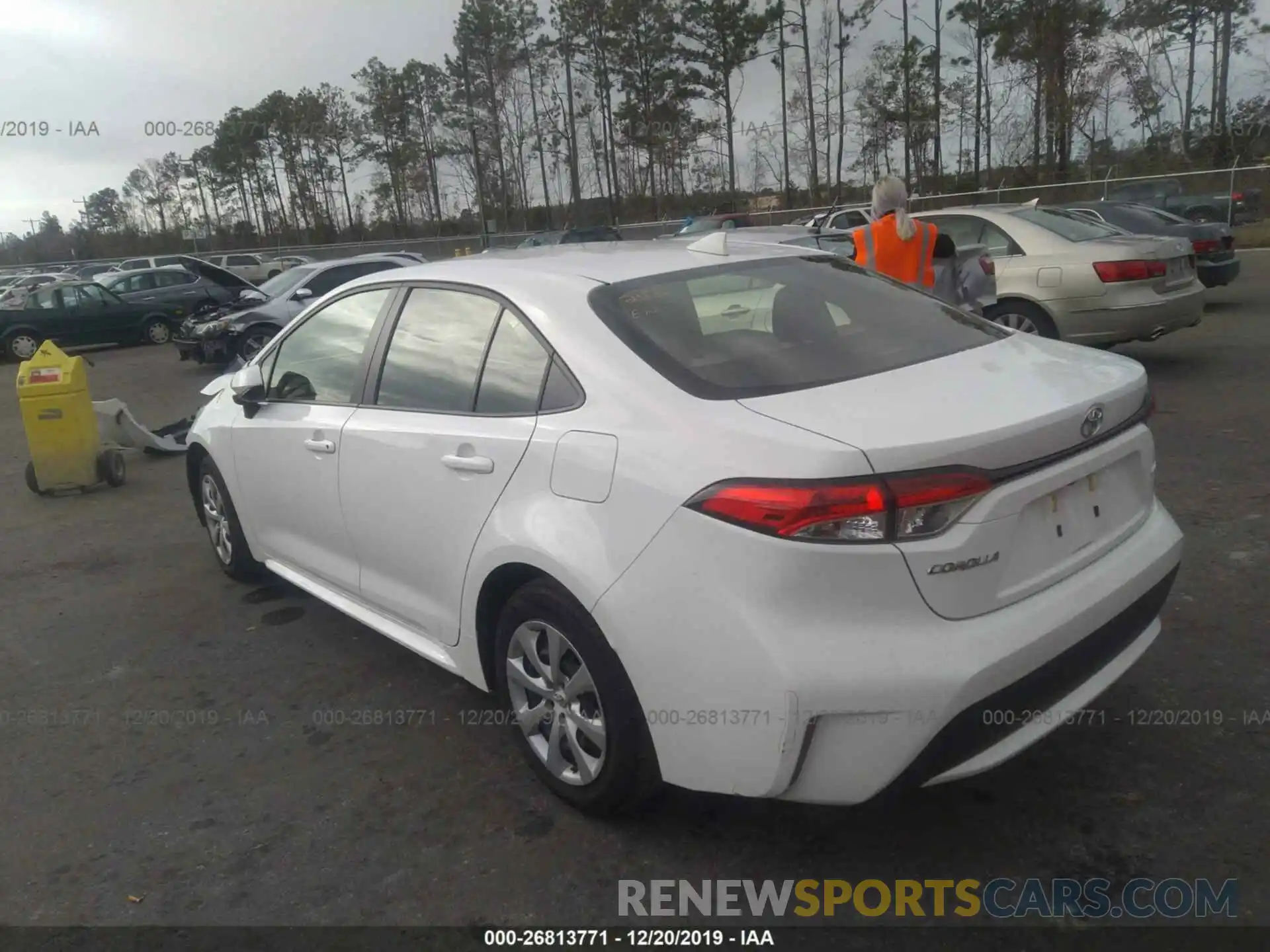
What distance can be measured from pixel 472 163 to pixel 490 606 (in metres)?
52.7

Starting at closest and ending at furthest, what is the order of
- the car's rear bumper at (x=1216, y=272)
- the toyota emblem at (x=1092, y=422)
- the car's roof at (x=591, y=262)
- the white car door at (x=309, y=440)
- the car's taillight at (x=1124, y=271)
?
the toyota emblem at (x=1092, y=422) → the car's roof at (x=591, y=262) → the white car door at (x=309, y=440) → the car's taillight at (x=1124, y=271) → the car's rear bumper at (x=1216, y=272)

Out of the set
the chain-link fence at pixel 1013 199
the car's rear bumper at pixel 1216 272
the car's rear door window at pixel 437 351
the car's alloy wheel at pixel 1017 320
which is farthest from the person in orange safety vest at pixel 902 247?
the car's rear bumper at pixel 1216 272

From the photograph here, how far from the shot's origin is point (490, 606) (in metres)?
3.15

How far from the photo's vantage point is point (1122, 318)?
812 centimetres

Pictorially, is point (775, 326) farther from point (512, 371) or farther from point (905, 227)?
point (905, 227)

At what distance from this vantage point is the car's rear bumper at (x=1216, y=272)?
12461 millimetres

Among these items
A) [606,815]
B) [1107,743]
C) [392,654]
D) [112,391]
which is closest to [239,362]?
[112,391]

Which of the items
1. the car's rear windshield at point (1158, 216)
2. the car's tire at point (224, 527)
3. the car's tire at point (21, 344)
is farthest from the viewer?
the car's tire at point (21, 344)

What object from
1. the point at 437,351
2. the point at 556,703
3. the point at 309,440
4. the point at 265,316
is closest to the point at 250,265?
the point at 265,316

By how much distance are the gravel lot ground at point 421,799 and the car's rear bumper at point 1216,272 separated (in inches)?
351

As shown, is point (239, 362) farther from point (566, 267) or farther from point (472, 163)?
point (472, 163)

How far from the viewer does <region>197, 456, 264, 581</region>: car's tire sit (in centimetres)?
509

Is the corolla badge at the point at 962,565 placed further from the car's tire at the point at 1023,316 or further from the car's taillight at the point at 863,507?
the car's tire at the point at 1023,316

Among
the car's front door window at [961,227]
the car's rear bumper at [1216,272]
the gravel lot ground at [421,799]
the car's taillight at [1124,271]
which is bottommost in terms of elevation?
the gravel lot ground at [421,799]
